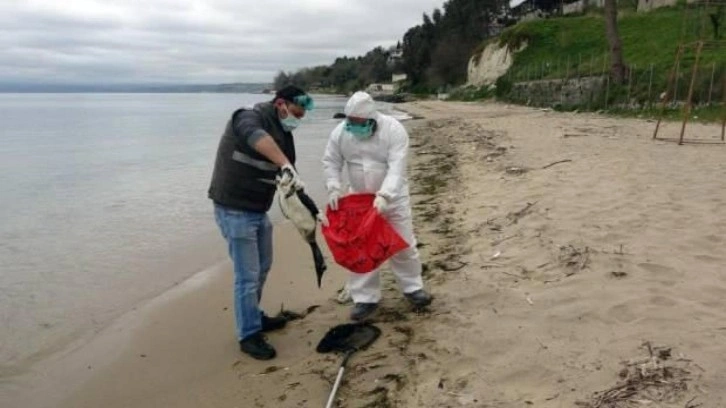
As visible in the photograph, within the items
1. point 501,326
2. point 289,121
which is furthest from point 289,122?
point 501,326

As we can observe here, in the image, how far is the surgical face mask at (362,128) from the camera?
4551 mm

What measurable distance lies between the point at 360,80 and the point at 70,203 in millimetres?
109510

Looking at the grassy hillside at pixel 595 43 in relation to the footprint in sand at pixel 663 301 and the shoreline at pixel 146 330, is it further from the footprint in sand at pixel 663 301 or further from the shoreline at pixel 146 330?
the footprint in sand at pixel 663 301

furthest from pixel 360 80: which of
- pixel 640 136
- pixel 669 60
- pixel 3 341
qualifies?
pixel 3 341

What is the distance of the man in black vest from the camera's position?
14.2 ft

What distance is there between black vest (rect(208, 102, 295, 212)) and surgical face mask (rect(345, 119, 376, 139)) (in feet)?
1.70

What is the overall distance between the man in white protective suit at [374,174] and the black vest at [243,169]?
52 cm

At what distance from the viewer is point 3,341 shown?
18.2 feet

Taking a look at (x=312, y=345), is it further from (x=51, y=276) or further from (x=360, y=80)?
(x=360, y=80)

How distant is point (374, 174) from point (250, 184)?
944 millimetres

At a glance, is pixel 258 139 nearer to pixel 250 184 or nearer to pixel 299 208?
pixel 250 184

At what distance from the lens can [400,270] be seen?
4930mm

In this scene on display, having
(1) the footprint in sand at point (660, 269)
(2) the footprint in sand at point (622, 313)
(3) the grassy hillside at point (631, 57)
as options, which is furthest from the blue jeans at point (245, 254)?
(3) the grassy hillside at point (631, 57)

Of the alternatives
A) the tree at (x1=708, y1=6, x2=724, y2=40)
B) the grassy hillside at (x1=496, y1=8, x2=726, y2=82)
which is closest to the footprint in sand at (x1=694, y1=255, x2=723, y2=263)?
the grassy hillside at (x1=496, y1=8, x2=726, y2=82)
